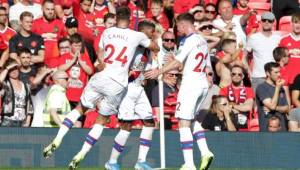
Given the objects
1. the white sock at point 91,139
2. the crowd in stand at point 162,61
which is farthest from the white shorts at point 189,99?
the crowd in stand at point 162,61

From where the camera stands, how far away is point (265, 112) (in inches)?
800

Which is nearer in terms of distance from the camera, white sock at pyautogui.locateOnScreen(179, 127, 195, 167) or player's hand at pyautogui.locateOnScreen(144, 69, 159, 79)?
white sock at pyautogui.locateOnScreen(179, 127, 195, 167)

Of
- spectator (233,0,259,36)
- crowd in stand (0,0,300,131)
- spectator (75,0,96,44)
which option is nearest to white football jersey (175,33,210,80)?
crowd in stand (0,0,300,131)

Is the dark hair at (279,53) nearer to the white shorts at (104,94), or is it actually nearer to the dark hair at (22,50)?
the dark hair at (22,50)

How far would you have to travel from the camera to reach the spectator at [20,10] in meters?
21.3

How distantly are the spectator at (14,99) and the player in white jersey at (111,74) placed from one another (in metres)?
2.53

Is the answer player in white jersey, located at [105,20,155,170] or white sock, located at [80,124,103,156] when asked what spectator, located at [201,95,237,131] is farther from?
white sock, located at [80,124,103,156]

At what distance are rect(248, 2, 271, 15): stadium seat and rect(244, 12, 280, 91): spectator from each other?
4.93ft

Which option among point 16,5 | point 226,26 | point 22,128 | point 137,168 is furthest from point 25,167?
point 226,26

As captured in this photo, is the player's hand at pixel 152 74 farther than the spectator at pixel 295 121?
No

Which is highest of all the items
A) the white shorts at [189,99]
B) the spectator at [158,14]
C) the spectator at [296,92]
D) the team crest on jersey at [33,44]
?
the spectator at [158,14]

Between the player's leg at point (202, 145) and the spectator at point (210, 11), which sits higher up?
the spectator at point (210, 11)

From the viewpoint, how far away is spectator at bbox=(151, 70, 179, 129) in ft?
64.2

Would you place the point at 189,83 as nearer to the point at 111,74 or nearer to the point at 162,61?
the point at 111,74
